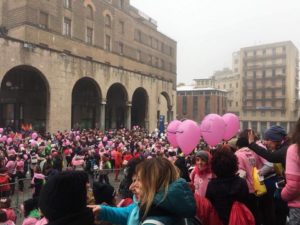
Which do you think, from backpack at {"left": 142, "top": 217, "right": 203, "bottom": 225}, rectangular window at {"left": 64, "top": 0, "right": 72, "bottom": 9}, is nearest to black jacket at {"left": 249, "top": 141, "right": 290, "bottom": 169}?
backpack at {"left": 142, "top": 217, "right": 203, "bottom": 225}

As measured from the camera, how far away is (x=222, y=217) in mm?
3170

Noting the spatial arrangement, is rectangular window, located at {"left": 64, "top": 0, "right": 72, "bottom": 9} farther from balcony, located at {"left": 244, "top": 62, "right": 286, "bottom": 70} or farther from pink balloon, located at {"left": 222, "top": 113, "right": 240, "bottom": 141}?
balcony, located at {"left": 244, "top": 62, "right": 286, "bottom": 70}

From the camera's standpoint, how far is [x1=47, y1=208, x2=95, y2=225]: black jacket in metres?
2.01

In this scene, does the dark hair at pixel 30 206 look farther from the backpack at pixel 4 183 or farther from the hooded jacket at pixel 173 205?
the backpack at pixel 4 183

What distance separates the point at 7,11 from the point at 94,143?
18563mm

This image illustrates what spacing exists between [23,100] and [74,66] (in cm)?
618

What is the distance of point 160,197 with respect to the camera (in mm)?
2129

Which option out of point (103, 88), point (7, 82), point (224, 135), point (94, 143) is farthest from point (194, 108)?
point (224, 135)

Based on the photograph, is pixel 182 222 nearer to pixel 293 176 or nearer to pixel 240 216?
pixel 240 216

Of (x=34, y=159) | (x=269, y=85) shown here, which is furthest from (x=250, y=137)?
(x=269, y=85)

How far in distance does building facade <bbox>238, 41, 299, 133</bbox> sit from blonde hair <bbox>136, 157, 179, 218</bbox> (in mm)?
80332

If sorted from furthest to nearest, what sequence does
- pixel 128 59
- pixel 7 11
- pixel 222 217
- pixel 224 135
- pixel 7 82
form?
pixel 128 59, pixel 7 11, pixel 7 82, pixel 224 135, pixel 222 217

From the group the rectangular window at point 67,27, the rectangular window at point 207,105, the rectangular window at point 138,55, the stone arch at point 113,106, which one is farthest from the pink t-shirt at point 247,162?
the rectangular window at point 207,105

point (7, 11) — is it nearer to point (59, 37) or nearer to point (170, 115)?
point (59, 37)
